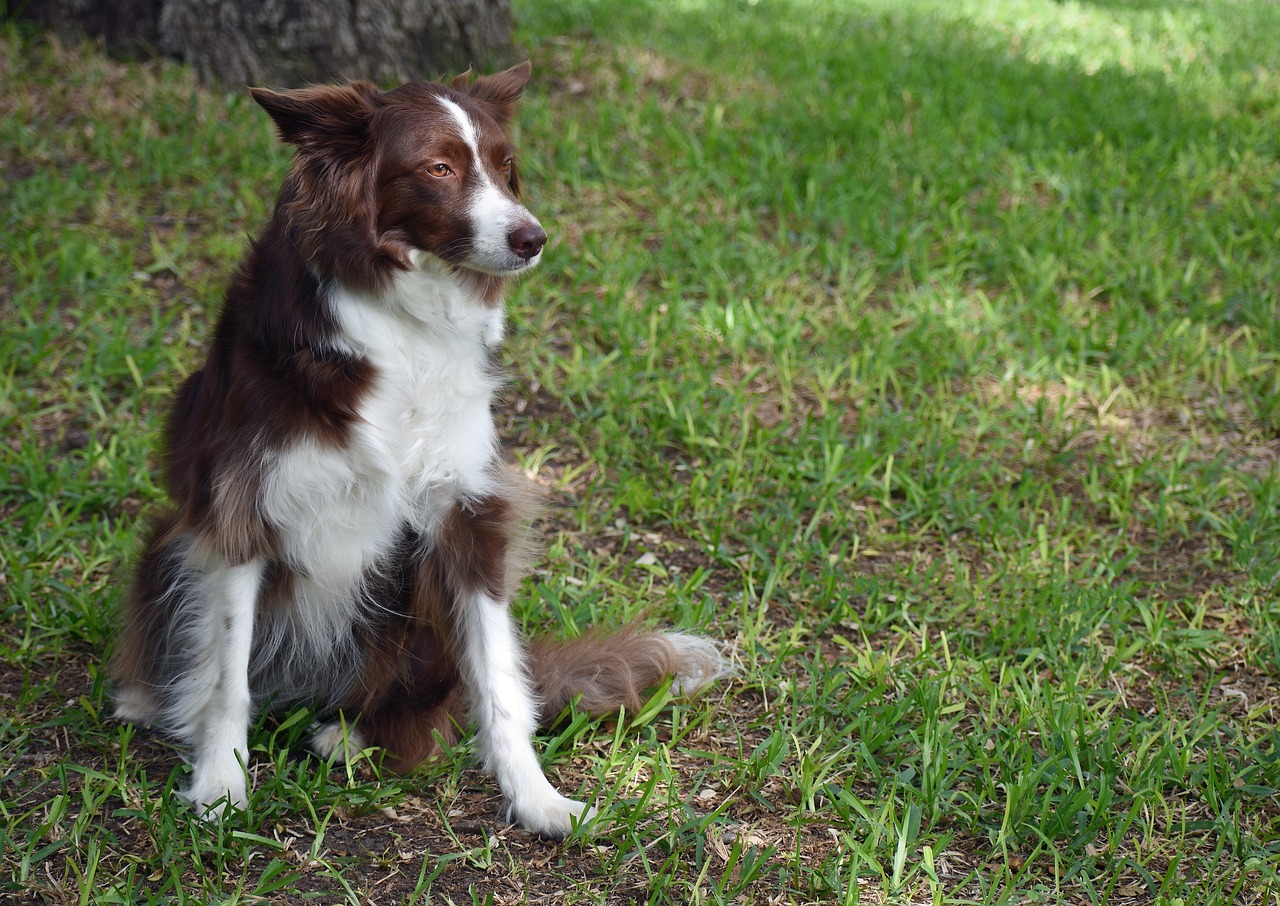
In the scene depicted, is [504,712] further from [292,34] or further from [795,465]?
[292,34]

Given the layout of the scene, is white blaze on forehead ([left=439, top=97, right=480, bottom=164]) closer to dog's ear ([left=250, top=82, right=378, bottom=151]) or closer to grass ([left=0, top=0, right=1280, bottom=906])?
dog's ear ([left=250, top=82, right=378, bottom=151])

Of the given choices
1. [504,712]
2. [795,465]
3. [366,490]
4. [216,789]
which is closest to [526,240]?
[366,490]

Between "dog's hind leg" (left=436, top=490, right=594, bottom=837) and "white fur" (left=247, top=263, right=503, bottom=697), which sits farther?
"dog's hind leg" (left=436, top=490, right=594, bottom=837)

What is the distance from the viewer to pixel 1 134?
5316mm

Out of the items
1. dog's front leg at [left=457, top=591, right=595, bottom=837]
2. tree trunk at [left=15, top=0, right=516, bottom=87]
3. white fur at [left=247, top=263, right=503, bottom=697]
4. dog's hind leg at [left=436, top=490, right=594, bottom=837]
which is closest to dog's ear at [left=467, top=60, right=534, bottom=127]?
white fur at [left=247, top=263, right=503, bottom=697]

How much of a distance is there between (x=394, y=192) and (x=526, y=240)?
29cm

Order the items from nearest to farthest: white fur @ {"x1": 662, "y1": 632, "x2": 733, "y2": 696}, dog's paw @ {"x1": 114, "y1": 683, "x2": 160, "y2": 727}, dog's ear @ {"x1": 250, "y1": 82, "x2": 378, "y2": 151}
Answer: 1. dog's ear @ {"x1": 250, "y1": 82, "x2": 378, "y2": 151}
2. dog's paw @ {"x1": 114, "y1": 683, "x2": 160, "y2": 727}
3. white fur @ {"x1": 662, "y1": 632, "x2": 733, "y2": 696}

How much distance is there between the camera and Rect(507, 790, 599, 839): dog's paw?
8.47 feet

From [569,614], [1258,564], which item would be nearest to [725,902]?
[569,614]

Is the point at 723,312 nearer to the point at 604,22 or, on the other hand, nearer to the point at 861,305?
the point at 861,305

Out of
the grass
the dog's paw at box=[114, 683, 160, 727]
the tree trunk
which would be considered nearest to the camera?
the grass

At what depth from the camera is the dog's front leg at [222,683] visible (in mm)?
2596

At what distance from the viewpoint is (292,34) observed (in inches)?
220

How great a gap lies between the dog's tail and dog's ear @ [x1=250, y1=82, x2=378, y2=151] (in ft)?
4.35
